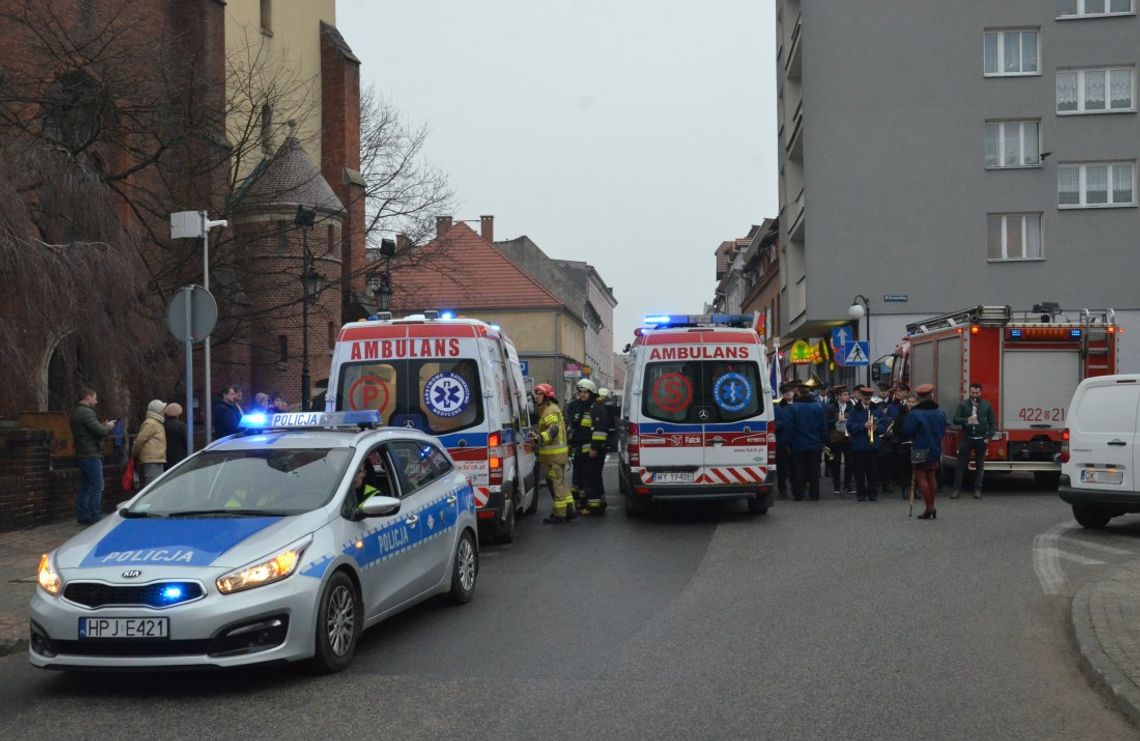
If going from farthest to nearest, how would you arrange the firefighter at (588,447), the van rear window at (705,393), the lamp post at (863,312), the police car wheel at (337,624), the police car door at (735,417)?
the lamp post at (863,312) < the firefighter at (588,447) < the van rear window at (705,393) < the police car door at (735,417) < the police car wheel at (337,624)

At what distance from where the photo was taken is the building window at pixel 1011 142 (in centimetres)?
3644

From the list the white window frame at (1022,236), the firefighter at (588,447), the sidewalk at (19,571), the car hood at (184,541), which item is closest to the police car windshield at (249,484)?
the car hood at (184,541)

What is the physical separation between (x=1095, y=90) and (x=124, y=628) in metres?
35.3

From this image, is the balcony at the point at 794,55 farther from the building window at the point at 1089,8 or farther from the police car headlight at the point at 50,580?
the police car headlight at the point at 50,580

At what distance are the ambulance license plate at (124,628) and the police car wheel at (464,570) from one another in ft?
10.5

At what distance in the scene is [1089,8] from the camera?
36.1 metres

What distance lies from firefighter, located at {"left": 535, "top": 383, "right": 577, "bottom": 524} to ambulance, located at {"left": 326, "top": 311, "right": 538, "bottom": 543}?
8.53 feet

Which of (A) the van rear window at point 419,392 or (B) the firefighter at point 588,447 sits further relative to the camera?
(B) the firefighter at point 588,447

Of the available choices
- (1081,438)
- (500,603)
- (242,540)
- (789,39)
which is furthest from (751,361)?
(789,39)

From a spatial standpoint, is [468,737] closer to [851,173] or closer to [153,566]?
[153,566]

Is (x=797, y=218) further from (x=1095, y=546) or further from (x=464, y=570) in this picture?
(x=464, y=570)

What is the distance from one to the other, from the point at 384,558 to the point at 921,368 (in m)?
16.2

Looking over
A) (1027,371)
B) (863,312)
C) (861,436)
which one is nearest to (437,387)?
(861,436)

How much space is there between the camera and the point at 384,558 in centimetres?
855
